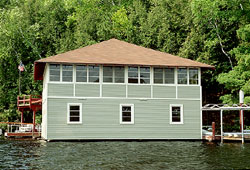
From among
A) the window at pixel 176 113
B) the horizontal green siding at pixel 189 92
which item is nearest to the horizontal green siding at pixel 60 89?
the window at pixel 176 113

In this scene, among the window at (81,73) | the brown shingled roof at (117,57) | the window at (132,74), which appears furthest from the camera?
the window at (132,74)

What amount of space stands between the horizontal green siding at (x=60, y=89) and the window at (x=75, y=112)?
872 millimetres

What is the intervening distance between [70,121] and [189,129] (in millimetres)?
8815

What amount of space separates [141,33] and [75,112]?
19.9 metres

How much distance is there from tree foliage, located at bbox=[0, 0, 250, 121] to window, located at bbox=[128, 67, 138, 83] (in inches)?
329

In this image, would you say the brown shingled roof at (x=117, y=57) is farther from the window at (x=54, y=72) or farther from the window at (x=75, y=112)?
the window at (x=75, y=112)

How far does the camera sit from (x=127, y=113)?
31.8 meters

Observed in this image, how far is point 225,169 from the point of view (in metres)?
17.0

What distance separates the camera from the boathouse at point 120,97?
100 feet

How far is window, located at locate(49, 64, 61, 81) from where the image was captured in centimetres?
3067

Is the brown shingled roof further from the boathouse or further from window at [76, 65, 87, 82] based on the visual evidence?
window at [76, 65, 87, 82]

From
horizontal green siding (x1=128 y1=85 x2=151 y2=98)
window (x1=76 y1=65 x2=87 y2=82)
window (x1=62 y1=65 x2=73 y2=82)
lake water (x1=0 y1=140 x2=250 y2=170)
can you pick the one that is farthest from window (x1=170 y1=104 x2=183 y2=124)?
window (x1=62 y1=65 x2=73 y2=82)

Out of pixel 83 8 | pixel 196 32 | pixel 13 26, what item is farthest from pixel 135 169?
pixel 83 8

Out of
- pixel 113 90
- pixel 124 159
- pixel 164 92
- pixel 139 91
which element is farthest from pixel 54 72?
pixel 124 159
